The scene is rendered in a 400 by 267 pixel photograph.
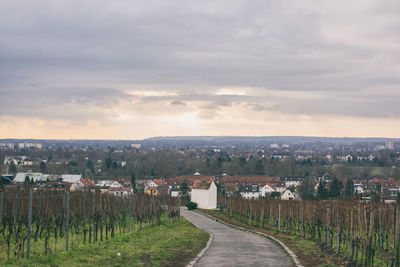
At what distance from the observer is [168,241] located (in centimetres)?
2572

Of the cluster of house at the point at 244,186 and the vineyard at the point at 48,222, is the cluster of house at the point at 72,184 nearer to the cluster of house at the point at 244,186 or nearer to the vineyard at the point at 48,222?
the cluster of house at the point at 244,186

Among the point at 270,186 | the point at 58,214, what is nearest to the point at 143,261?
the point at 58,214

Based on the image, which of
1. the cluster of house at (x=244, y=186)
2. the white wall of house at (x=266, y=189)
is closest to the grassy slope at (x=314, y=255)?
the cluster of house at (x=244, y=186)

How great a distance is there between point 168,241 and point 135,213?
46.1ft

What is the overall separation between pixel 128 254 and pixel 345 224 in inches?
467

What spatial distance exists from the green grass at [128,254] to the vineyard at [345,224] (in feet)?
21.2

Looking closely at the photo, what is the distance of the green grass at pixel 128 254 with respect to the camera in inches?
731

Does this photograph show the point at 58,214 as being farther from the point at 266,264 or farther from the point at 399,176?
the point at 399,176

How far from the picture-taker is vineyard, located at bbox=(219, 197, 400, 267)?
21.2m

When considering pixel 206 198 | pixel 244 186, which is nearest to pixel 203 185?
pixel 206 198

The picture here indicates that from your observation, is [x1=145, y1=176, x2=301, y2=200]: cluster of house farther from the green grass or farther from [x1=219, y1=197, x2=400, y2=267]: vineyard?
the green grass

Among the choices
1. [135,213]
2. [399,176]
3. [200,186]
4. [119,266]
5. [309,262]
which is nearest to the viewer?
[119,266]

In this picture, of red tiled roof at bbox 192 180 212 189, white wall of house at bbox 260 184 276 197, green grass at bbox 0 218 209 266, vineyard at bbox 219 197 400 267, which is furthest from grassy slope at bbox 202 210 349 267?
white wall of house at bbox 260 184 276 197

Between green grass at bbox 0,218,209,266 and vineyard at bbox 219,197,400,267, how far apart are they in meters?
6.47
